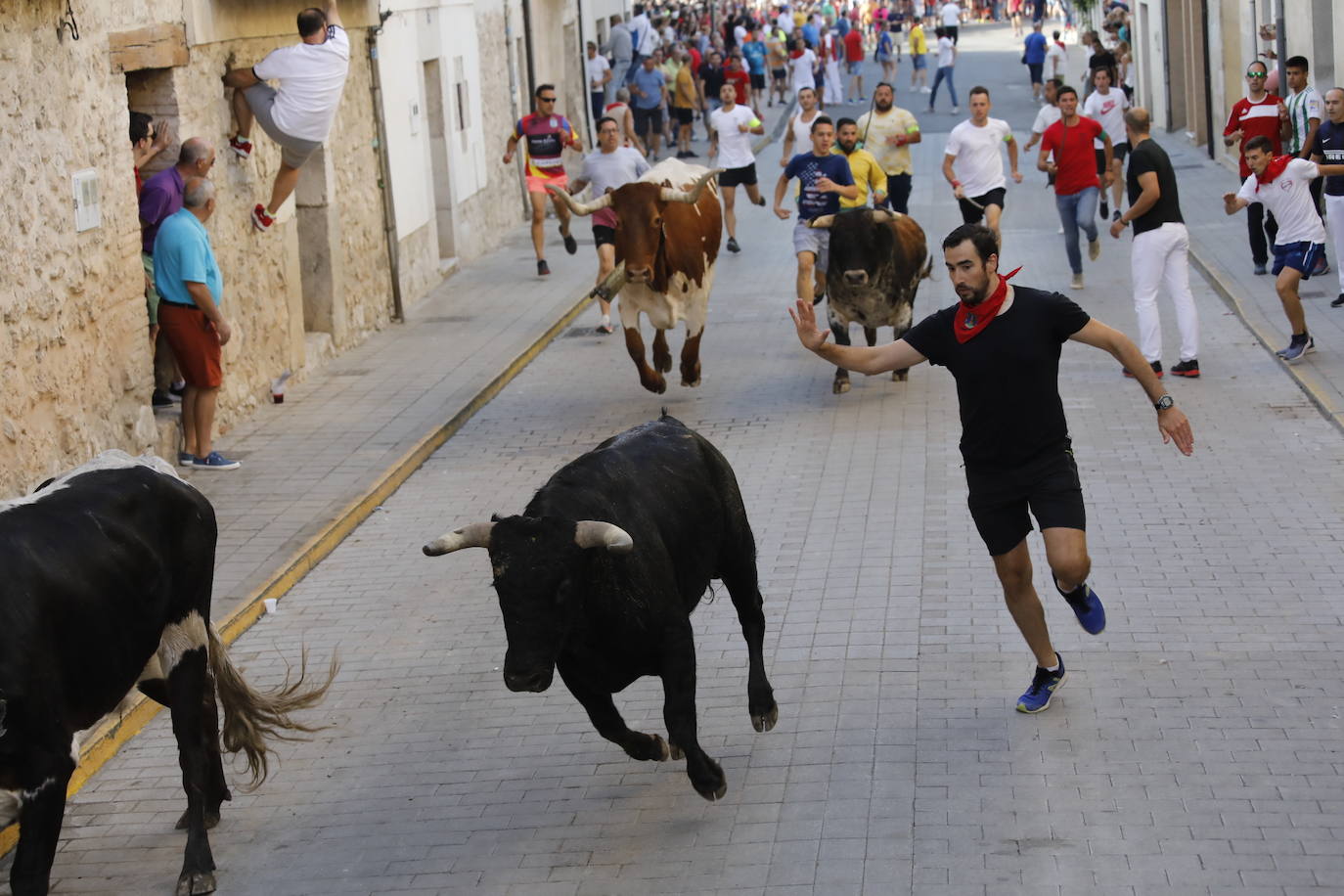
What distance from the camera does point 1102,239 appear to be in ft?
69.7

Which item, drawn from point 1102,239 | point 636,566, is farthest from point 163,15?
point 1102,239

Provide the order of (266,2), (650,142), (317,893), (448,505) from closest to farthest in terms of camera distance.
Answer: (317,893) < (448,505) < (266,2) < (650,142)

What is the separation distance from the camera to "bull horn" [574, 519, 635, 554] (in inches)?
235

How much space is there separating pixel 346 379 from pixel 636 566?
9.66 m

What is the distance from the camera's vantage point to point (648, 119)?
110 ft

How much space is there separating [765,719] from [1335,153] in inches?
402

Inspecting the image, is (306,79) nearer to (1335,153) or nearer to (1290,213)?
(1290,213)

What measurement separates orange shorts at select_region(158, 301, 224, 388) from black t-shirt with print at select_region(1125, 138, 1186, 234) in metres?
6.61

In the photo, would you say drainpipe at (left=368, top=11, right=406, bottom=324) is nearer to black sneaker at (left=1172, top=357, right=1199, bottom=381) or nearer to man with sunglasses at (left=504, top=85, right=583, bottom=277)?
man with sunglasses at (left=504, top=85, right=583, bottom=277)

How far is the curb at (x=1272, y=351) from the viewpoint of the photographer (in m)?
12.3

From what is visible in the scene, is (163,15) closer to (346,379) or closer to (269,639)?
(346,379)

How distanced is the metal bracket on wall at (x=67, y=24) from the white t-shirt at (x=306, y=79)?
291 cm

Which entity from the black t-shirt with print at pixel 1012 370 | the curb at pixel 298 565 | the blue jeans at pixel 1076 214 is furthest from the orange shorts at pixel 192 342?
the blue jeans at pixel 1076 214

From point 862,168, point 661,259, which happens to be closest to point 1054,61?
point 862,168
